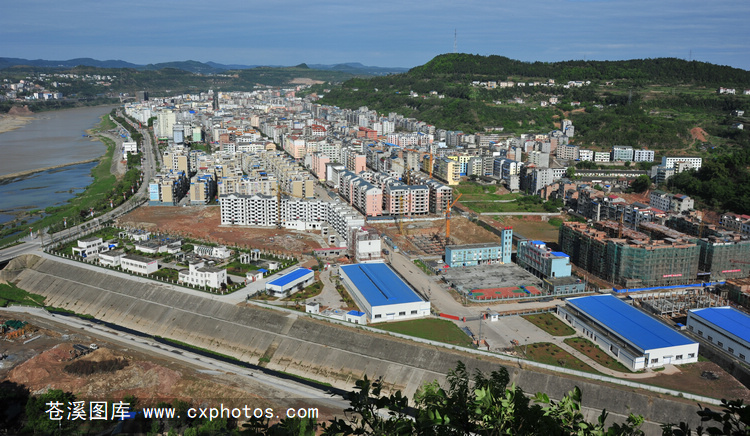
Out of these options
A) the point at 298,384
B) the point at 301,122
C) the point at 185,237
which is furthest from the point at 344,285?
the point at 301,122

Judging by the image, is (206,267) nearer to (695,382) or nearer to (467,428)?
(695,382)

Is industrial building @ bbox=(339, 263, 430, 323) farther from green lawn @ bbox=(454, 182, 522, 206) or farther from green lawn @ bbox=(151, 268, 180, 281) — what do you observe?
green lawn @ bbox=(454, 182, 522, 206)

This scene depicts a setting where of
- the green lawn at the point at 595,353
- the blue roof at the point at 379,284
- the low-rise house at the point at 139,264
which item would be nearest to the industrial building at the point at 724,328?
the green lawn at the point at 595,353

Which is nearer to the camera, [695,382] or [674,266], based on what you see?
[695,382]

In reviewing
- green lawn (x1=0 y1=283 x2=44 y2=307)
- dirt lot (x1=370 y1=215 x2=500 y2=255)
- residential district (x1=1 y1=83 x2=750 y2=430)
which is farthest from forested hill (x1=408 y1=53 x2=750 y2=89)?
green lawn (x1=0 y1=283 x2=44 y2=307)

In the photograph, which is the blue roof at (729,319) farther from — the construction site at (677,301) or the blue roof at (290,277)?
the blue roof at (290,277)

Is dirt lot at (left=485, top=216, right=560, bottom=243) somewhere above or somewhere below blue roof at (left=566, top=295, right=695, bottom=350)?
above
